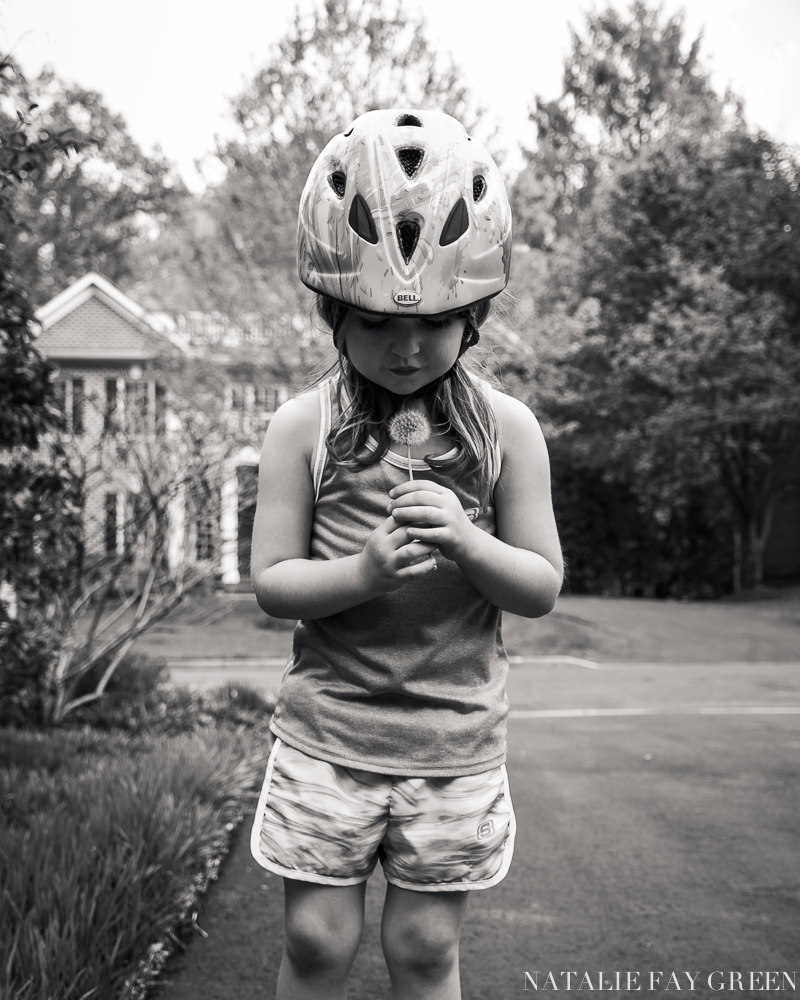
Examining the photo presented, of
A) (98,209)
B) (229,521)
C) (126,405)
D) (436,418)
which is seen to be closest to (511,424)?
(436,418)

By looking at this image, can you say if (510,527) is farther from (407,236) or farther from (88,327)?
(88,327)

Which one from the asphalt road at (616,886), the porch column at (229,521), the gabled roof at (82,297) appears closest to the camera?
the asphalt road at (616,886)

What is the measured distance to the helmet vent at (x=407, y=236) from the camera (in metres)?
1.59


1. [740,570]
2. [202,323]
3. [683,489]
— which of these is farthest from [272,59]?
[740,570]

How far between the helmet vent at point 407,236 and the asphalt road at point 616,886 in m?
2.05

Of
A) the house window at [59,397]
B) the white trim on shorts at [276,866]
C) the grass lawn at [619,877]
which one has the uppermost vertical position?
the house window at [59,397]

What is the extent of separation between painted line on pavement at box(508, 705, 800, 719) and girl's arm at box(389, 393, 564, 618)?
5827 mm

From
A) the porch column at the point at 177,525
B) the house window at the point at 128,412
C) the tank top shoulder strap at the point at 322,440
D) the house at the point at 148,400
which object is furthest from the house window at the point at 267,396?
the tank top shoulder strap at the point at 322,440

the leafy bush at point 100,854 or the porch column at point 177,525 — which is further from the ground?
the porch column at point 177,525

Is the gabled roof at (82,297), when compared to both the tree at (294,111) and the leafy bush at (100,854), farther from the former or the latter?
the leafy bush at (100,854)

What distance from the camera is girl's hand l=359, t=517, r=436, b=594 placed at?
4.93 ft

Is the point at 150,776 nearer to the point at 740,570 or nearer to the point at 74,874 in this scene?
the point at 74,874

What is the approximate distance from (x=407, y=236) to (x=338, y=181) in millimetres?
190

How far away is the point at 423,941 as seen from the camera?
5.57 feet
